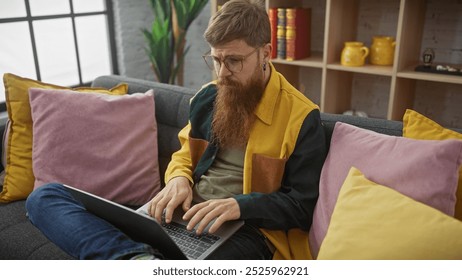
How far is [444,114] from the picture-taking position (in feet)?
7.73

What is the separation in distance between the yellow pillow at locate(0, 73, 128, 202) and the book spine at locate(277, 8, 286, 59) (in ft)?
4.43

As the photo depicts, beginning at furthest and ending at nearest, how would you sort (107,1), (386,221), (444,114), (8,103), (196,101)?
(107,1) → (444,114) → (8,103) → (196,101) → (386,221)

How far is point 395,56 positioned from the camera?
209cm

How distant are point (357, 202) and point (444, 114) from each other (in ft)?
5.33

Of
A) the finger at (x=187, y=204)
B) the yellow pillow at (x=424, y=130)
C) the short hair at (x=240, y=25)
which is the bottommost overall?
the finger at (x=187, y=204)

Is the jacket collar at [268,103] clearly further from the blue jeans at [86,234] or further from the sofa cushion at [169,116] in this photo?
the sofa cushion at [169,116]

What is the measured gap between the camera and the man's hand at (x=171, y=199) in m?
1.22

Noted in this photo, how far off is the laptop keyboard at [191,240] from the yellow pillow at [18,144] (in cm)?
70

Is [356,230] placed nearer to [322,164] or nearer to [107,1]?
[322,164]

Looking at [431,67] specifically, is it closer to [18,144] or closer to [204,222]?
[204,222]

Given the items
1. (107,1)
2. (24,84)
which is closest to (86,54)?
(107,1)

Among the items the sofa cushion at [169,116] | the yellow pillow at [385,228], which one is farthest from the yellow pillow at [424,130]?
the sofa cushion at [169,116]

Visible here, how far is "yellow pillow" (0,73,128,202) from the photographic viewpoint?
159cm

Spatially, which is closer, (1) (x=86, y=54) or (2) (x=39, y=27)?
(2) (x=39, y=27)
